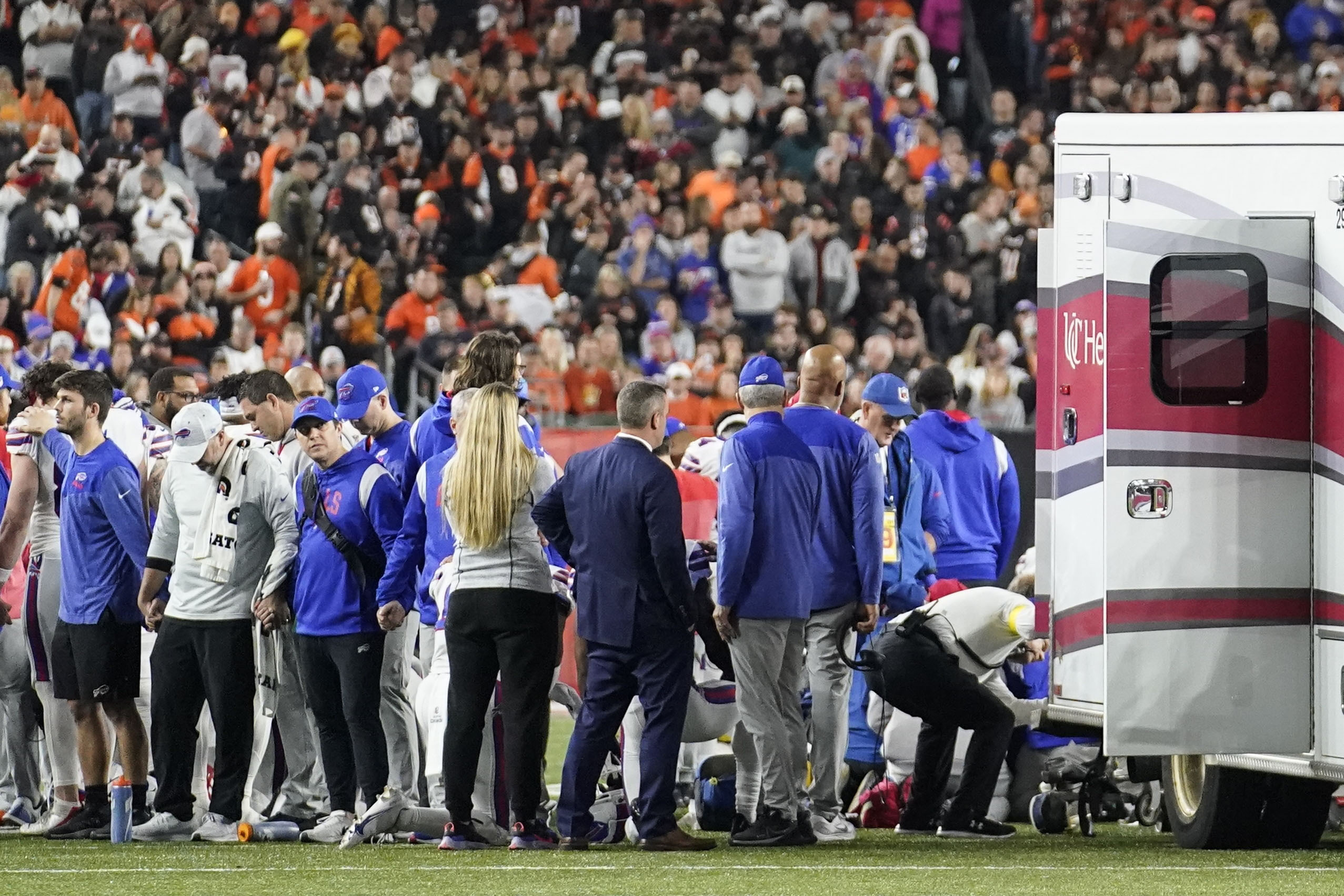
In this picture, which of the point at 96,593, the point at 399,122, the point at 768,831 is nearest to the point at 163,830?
the point at 96,593

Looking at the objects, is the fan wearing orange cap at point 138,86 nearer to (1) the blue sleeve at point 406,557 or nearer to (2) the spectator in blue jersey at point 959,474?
(2) the spectator in blue jersey at point 959,474

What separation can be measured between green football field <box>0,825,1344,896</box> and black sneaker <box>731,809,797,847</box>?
112 millimetres

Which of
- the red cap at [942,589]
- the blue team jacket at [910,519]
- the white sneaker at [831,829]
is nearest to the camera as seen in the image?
the white sneaker at [831,829]

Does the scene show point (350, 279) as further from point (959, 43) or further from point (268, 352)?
point (959, 43)

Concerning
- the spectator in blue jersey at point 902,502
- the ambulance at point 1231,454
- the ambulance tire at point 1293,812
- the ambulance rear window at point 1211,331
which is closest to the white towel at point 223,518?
the spectator in blue jersey at point 902,502

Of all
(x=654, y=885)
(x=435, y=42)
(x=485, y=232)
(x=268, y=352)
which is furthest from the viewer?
(x=435, y=42)

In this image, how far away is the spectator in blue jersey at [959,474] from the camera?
11.7 m

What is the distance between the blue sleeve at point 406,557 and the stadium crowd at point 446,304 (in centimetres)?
2

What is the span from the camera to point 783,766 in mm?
9203

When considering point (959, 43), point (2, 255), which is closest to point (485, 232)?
point (2, 255)

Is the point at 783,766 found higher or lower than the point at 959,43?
lower

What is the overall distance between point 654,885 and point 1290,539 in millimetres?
2766

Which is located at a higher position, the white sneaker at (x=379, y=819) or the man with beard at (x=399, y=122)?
the man with beard at (x=399, y=122)

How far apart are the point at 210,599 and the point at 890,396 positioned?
3632 millimetres
